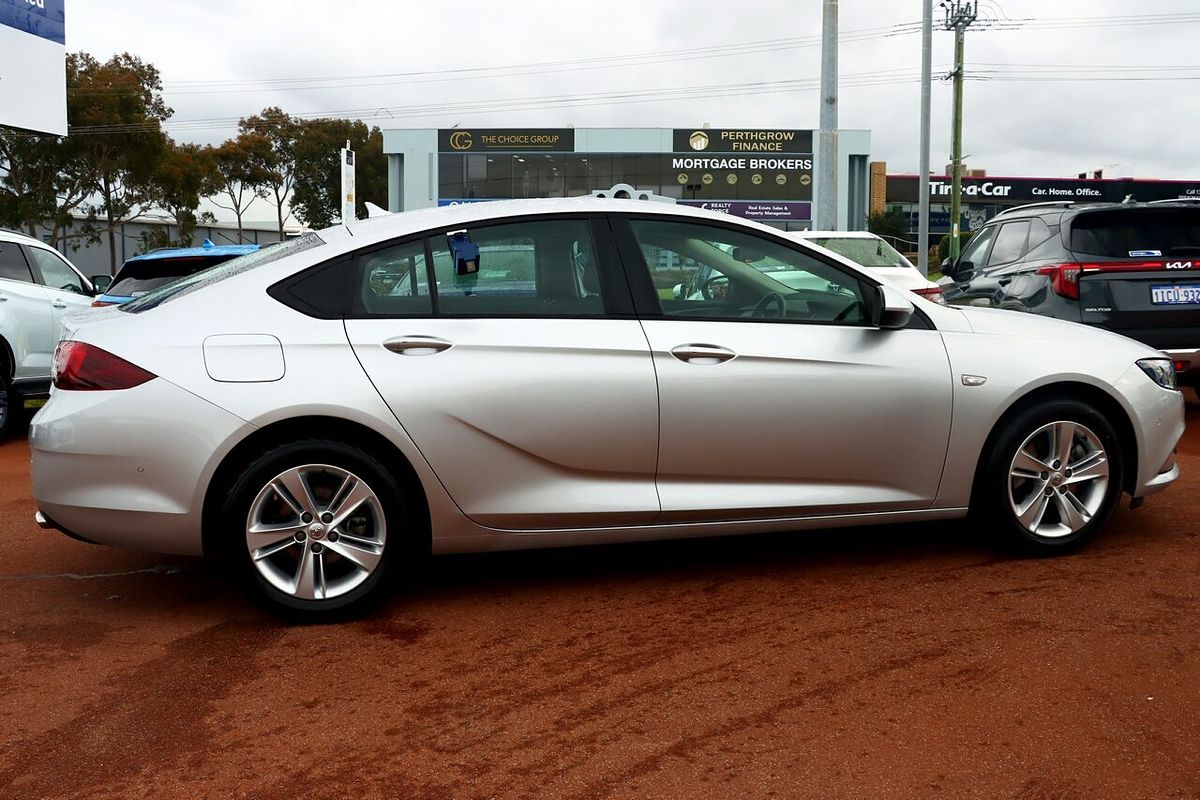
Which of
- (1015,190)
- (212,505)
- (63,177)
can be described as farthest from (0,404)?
(1015,190)

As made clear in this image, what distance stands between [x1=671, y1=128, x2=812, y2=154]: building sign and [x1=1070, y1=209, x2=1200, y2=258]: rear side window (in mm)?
52707

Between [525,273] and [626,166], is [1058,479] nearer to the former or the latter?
[525,273]

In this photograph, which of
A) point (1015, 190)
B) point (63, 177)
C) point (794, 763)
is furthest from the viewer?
point (1015, 190)

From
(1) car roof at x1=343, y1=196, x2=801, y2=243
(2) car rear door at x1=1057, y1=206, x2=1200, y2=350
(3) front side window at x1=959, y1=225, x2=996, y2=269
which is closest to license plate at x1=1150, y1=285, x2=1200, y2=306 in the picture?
(2) car rear door at x1=1057, y1=206, x2=1200, y2=350

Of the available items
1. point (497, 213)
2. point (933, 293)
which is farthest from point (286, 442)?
point (933, 293)

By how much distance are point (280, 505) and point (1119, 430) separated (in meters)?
3.56

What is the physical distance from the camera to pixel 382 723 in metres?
3.47

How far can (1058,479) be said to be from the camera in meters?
5.05

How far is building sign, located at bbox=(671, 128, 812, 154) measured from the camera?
60.2 metres

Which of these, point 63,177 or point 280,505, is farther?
point 63,177

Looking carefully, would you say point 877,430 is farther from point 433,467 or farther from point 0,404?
point 0,404

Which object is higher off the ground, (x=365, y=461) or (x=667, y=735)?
(x=365, y=461)

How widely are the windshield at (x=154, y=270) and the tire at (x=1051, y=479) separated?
22.5ft

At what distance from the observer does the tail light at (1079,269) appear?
27.5 ft
